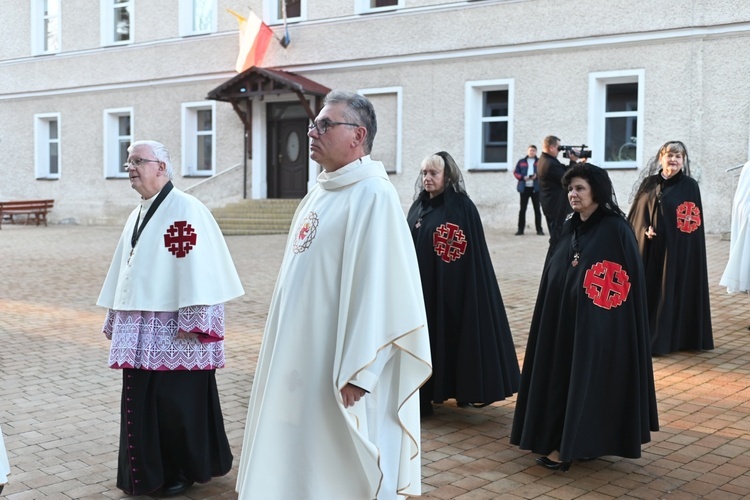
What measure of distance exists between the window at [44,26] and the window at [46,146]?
85.2 inches

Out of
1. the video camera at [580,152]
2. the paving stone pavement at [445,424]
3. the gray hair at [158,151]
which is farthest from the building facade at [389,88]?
the gray hair at [158,151]

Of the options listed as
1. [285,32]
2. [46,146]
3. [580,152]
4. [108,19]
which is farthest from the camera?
[46,146]

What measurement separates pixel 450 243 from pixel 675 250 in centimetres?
310

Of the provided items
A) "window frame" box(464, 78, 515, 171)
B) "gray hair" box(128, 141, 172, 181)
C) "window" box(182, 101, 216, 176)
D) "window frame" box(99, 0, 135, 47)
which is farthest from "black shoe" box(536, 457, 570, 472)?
"window frame" box(99, 0, 135, 47)

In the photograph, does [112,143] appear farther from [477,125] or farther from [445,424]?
[445,424]

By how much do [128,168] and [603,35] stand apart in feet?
51.2

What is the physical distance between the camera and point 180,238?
4695 millimetres

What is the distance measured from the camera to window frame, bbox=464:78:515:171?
66.4 ft

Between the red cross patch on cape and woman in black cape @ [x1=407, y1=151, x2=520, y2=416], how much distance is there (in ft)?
8.57

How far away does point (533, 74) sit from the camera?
64.5 ft

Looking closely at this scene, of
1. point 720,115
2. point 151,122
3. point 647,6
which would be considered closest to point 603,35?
point 647,6

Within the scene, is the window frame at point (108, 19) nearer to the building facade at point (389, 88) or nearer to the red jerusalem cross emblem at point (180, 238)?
the building facade at point (389, 88)

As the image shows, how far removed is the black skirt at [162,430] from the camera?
183 inches

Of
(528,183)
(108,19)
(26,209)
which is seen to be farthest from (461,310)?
(26,209)
